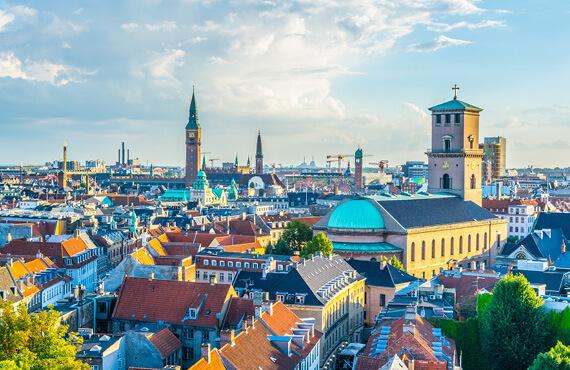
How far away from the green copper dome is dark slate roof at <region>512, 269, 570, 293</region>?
33.5 metres

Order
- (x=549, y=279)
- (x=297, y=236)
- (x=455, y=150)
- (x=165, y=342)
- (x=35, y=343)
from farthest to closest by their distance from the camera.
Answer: (x=455, y=150), (x=297, y=236), (x=549, y=279), (x=165, y=342), (x=35, y=343)

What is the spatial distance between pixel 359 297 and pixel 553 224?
59738 mm

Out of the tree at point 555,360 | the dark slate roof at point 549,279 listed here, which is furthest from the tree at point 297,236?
the tree at point 555,360

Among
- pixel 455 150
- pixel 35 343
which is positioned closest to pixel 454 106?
pixel 455 150

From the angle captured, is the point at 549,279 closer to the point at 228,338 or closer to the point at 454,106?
the point at 228,338

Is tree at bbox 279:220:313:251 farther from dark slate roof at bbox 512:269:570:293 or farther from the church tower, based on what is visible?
dark slate roof at bbox 512:269:570:293

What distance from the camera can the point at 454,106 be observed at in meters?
137

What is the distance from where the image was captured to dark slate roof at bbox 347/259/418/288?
286 ft

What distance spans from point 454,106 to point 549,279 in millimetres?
64271

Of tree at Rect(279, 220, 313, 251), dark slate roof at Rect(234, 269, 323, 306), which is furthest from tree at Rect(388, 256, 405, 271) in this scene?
dark slate roof at Rect(234, 269, 323, 306)

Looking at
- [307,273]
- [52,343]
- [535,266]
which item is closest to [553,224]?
[535,266]

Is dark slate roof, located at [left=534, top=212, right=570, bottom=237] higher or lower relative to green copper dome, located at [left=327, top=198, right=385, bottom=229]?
lower

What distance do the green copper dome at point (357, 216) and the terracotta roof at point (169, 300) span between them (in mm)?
46155

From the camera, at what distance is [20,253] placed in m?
99.5
